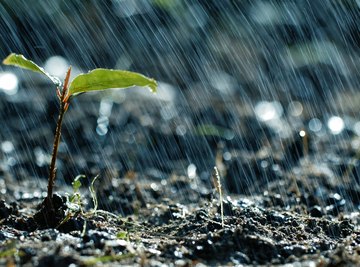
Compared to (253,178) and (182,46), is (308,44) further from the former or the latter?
(253,178)

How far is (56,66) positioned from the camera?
4613mm

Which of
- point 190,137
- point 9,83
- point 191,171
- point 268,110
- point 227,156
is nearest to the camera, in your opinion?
point 191,171

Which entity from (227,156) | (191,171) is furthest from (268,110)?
(191,171)

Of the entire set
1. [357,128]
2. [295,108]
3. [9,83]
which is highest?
[9,83]

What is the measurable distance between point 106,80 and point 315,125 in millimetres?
2630

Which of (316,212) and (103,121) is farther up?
(103,121)

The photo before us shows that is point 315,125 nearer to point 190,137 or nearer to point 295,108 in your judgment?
point 295,108

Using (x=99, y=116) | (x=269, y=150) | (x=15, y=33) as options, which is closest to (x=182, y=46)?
(x=15, y=33)

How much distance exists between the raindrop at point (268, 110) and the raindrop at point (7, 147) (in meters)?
1.66

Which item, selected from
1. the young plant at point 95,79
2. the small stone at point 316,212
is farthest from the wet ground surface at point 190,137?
the young plant at point 95,79

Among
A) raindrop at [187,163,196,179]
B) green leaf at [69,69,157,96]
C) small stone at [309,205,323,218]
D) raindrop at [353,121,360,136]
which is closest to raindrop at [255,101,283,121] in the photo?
raindrop at [353,121,360,136]

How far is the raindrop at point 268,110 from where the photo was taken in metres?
4.13

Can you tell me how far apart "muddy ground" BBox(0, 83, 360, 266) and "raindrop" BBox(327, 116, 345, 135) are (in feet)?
0.23

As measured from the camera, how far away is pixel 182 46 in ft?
18.5
